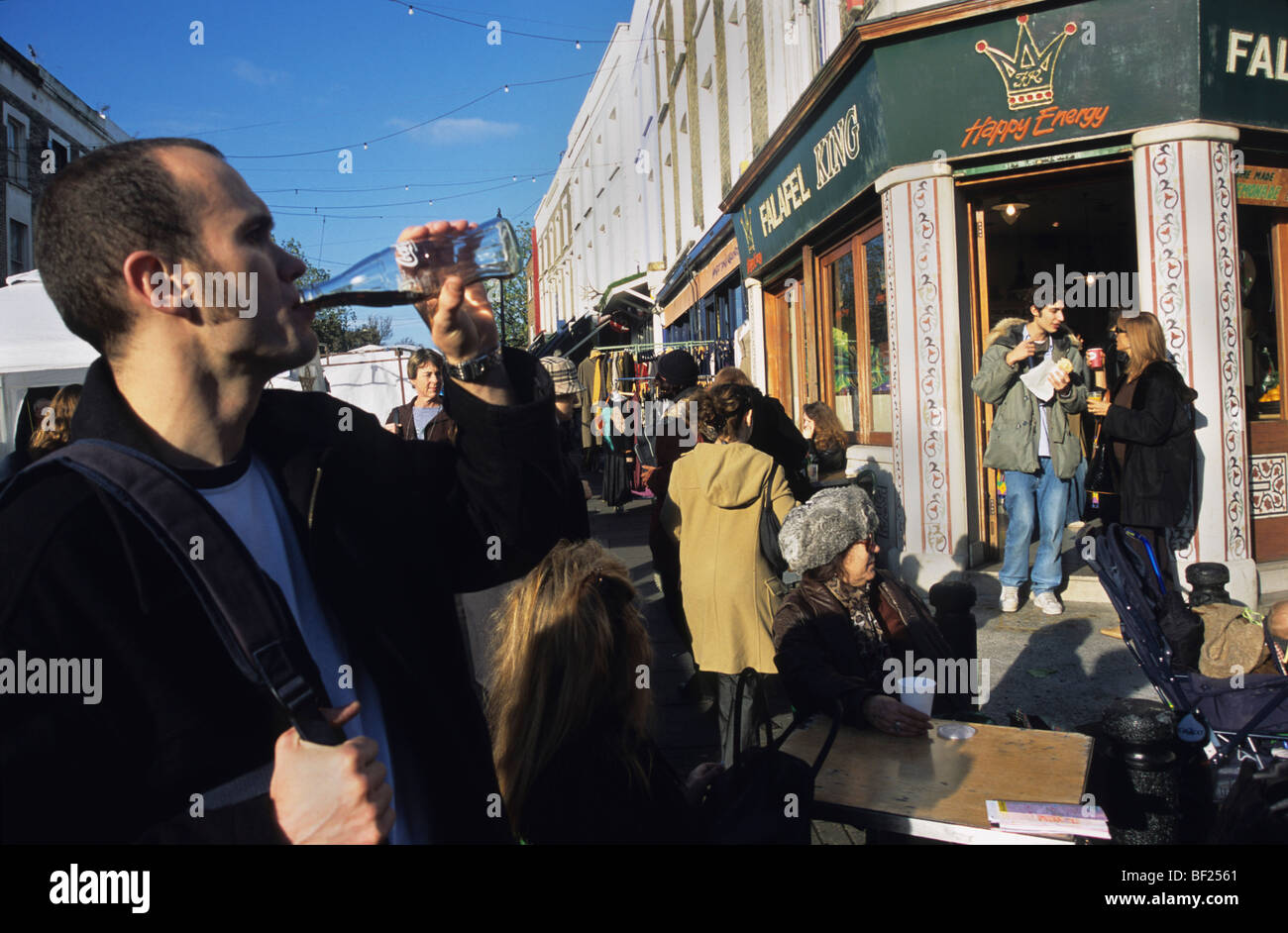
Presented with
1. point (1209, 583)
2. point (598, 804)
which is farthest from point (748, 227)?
point (598, 804)

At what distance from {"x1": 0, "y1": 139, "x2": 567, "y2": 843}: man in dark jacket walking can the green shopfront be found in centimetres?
605

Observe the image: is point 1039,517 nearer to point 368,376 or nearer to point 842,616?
point 842,616

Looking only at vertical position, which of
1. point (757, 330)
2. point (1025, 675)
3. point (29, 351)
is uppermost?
point (757, 330)

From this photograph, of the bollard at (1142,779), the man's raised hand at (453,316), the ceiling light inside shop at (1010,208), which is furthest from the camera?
the ceiling light inside shop at (1010,208)

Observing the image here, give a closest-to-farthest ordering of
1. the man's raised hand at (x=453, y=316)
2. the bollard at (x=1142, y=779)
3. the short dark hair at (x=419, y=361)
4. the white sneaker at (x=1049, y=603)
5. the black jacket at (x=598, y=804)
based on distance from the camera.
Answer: the man's raised hand at (x=453, y=316), the black jacket at (x=598, y=804), the bollard at (x=1142, y=779), the short dark hair at (x=419, y=361), the white sneaker at (x=1049, y=603)

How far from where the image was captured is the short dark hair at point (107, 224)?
1.12 meters

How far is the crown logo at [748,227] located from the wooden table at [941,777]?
390 inches

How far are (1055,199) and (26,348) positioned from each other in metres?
9.79

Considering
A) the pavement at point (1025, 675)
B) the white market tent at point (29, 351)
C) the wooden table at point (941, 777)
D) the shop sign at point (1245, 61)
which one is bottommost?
the pavement at point (1025, 675)

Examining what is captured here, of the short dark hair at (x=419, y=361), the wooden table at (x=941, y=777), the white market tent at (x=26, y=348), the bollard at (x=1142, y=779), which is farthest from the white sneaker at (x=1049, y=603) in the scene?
the white market tent at (x=26, y=348)

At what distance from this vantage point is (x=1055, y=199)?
27.6 ft

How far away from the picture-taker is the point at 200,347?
1166 mm

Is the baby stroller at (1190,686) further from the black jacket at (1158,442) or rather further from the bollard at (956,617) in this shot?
the black jacket at (1158,442)
